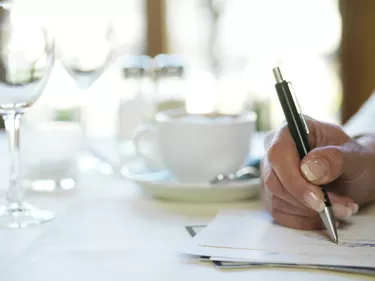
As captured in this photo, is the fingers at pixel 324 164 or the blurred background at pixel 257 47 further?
the blurred background at pixel 257 47

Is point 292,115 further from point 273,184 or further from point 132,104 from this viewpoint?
point 132,104

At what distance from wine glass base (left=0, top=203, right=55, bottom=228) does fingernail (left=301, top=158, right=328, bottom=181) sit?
29cm

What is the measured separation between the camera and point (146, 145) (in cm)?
94

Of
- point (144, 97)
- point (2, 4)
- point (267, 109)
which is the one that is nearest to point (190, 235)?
point (2, 4)

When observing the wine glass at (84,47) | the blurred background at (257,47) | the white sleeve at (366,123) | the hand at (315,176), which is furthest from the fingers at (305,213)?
the blurred background at (257,47)

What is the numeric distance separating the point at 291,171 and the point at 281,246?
0.26ft

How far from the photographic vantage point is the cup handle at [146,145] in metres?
0.92

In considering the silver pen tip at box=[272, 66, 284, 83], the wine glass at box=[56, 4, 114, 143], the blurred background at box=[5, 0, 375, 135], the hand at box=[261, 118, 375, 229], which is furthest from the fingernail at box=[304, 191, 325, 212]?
the blurred background at box=[5, 0, 375, 135]

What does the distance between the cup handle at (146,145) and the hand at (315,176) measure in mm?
257

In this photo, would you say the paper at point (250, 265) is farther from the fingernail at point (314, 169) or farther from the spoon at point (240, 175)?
the spoon at point (240, 175)

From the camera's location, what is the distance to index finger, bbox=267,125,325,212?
1.90 feet

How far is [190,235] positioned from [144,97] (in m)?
0.61

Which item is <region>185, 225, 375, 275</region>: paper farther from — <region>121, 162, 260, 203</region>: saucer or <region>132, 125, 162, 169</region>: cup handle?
<region>132, 125, 162, 169</region>: cup handle

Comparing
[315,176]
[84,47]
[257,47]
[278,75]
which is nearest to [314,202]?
[315,176]
